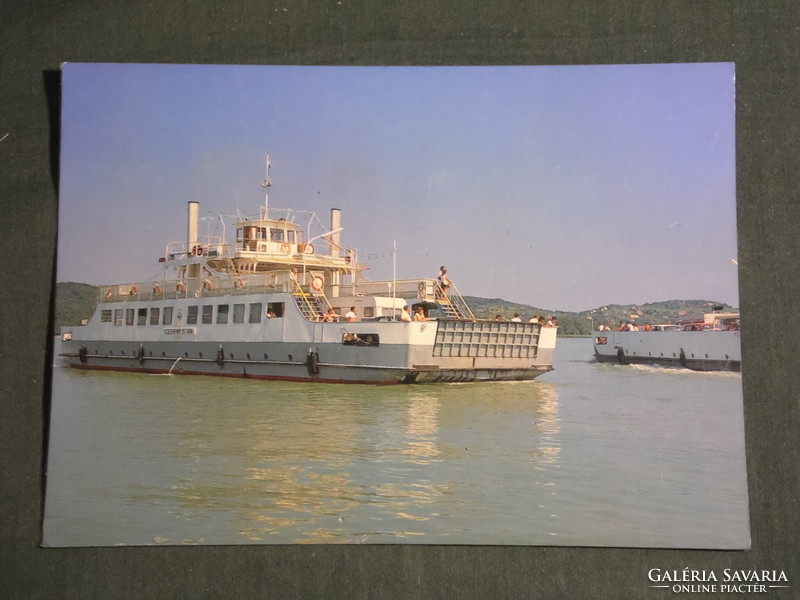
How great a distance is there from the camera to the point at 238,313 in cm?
698

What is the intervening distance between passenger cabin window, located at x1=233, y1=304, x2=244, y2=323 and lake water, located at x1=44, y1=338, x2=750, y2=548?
A: 6.54 feet

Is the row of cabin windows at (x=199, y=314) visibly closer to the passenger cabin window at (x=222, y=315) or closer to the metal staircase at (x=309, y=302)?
the passenger cabin window at (x=222, y=315)

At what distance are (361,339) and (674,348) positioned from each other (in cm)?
260

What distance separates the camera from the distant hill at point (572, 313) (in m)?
4.59

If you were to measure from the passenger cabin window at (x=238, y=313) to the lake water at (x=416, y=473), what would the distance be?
1.99 m

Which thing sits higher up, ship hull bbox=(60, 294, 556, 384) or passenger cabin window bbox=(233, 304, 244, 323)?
passenger cabin window bbox=(233, 304, 244, 323)

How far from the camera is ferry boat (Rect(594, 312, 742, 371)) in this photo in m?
4.60

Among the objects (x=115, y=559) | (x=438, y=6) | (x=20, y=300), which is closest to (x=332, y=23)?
(x=438, y=6)

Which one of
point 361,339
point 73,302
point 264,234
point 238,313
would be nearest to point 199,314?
point 238,313

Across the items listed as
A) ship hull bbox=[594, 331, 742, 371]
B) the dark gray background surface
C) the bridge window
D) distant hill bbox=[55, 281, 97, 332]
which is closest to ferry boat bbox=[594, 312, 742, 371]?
ship hull bbox=[594, 331, 742, 371]

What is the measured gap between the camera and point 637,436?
4.60 m

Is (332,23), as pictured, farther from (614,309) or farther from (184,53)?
(614,309)

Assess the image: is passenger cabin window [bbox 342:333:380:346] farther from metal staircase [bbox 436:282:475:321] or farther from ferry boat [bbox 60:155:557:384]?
metal staircase [bbox 436:282:475:321]

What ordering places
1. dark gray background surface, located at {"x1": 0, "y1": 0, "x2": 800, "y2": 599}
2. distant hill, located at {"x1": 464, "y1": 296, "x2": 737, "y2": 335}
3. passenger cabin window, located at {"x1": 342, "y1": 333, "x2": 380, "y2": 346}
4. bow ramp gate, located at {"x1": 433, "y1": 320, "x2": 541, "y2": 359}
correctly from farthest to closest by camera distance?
1. passenger cabin window, located at {"x1": 342, "y1": 333, "x2": 380, "y2": 346}
2. bow ramp gate, located at {"x1": 433, "y1": 320, "x2": 541, "y2": 359}
3. distant hill, located at {"x1": 464, "y1": 296, "x2": 737, "y2": 335}
4. dark gray background surface, located at {"x1": 0, "y1": 0, "x2": 800, "y2": 599}
